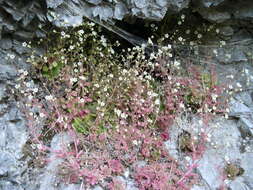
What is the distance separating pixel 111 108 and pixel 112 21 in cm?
103

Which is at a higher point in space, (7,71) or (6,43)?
(6,43)

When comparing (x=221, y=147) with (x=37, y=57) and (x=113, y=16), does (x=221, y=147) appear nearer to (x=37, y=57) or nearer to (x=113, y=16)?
(x=113, y=16)

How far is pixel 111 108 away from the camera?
3.62 m

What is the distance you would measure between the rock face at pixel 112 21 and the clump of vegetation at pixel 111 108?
6.3 inches

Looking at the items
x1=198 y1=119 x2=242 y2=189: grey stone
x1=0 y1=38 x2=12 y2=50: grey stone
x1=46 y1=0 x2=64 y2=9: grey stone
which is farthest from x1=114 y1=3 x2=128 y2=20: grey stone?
x1=198 y1=119 x2=242 y2=189: grey stone

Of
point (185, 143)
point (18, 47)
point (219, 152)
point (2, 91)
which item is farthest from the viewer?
point (219, 152)

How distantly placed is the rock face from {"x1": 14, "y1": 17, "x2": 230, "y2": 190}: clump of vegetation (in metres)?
0.16

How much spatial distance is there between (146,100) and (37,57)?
4.49ft

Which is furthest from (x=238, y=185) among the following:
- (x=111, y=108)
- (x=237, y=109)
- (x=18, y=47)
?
(x=18, y=47)

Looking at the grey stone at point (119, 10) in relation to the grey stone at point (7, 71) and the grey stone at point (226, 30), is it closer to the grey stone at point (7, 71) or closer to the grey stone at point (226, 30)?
the grey stone at point (7, 71)

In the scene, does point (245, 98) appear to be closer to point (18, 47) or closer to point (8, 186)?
point (18, 47)

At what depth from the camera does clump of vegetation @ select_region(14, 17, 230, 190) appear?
10.2 ft

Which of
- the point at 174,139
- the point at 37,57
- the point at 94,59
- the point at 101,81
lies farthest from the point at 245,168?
the point at 37,57

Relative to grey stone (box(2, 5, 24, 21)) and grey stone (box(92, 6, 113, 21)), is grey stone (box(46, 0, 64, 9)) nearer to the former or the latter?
grey stone (box(2, 5, 24, 21))
